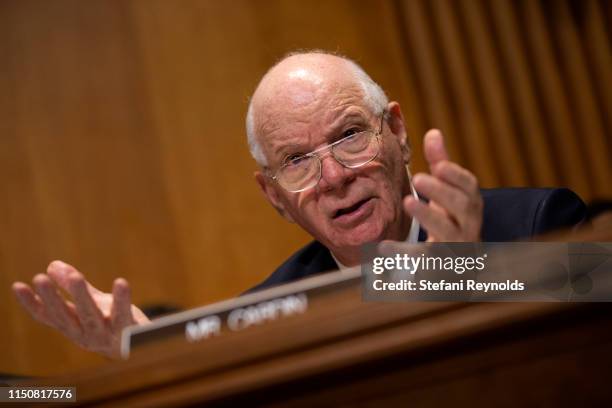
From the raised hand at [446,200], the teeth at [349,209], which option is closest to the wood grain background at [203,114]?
the teeth at [349,209]

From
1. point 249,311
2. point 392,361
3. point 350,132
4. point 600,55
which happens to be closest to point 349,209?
point 350,132

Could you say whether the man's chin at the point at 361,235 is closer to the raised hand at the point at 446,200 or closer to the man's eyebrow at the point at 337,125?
the man's eyebrow at the point at 337,125

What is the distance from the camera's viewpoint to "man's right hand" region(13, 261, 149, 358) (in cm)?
119

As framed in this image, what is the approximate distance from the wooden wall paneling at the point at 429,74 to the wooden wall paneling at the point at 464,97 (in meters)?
0.03

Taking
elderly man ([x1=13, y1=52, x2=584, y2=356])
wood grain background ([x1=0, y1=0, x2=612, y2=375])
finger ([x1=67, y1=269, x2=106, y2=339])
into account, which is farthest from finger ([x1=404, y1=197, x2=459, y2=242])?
wood grain background ([x1=0, y1=0, x2=612, y2=375])

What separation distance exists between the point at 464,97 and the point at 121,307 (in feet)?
7.04

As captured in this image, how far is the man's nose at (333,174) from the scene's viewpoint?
5.24 feet

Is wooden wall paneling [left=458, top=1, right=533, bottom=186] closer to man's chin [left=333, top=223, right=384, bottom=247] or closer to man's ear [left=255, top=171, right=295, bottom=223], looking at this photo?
man's ear [left=255, top=171, right=295, bottom=223]

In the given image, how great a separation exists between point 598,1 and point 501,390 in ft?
8.41

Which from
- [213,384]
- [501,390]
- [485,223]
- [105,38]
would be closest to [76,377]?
[213,384]

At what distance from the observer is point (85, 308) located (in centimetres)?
121

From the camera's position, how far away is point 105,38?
3.24m

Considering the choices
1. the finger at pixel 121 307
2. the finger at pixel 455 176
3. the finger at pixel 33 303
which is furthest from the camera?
the finger at pixel 33 303

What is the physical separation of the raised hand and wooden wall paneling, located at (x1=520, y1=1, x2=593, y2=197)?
2039mm
